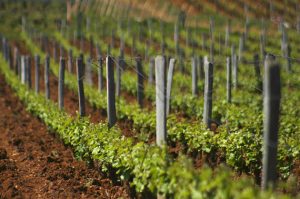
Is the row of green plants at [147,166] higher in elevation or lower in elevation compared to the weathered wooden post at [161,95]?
lower

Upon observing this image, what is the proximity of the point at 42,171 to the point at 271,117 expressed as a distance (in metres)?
5.45

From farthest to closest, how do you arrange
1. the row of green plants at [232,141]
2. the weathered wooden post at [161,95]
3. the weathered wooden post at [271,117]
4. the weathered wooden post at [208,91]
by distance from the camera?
the weathered wooden post at [208,91]
the row of green plants at [232,141]
the weathered wooden post at [161,95]
the weathered wooden post at [271,117]

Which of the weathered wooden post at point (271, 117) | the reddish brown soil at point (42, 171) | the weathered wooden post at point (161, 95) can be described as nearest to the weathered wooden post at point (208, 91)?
the weathered wooden post at point (161, 95)

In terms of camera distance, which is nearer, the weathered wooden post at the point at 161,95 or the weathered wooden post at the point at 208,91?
the weathered wooden post at the point at 161,95

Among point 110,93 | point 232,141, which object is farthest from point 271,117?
point 110,93

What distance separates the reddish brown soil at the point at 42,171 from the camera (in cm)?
858

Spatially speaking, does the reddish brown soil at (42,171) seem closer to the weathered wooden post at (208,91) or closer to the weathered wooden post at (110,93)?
the weathered wooden post at (110,93)

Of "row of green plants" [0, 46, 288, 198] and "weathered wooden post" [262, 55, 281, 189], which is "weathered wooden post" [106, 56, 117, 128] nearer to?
"row of green plants" [0, 46, 288, 198]

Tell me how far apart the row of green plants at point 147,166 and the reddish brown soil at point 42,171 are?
32 centimetres

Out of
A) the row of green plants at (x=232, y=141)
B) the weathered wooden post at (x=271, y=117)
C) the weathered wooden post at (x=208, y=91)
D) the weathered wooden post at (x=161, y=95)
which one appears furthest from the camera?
the weathered wooden post at (x=208, y=91)

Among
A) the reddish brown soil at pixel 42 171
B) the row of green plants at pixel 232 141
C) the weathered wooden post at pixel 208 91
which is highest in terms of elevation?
the weathered wooden post at pixel 208 91

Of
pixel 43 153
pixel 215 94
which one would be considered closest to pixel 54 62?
pixel 215 94

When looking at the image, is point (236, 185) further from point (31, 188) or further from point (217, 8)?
point (217, 8)

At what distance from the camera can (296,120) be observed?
39.4 feet
